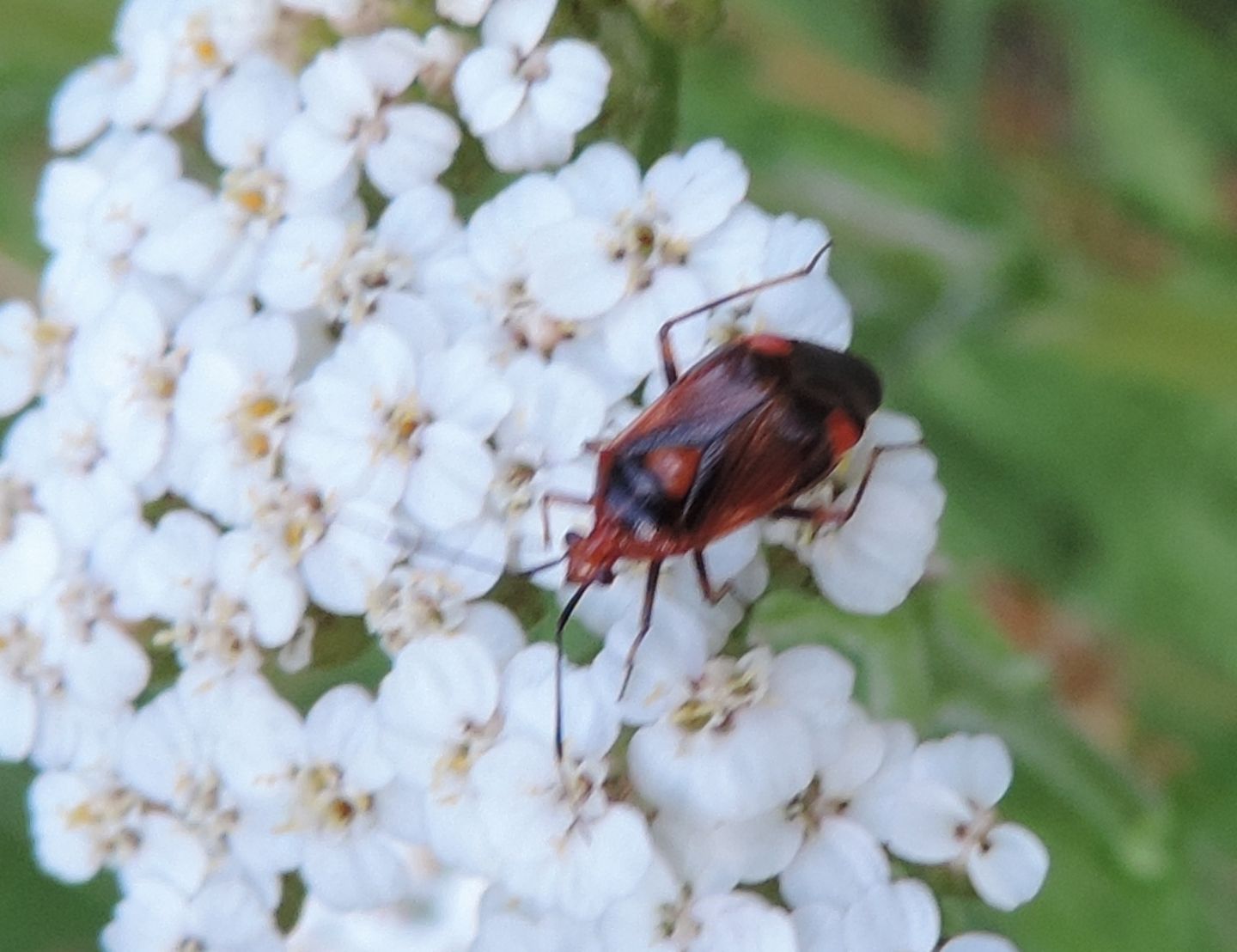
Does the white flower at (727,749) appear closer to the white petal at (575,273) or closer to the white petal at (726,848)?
the white petal at (726,848)

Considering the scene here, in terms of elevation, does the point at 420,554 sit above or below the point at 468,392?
below

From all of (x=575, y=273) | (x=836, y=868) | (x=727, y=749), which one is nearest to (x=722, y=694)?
(x=727, y=749)

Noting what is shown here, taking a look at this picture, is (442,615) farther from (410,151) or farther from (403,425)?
(410,151)

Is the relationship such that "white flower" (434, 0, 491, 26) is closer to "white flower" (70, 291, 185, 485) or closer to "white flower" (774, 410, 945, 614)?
"white flower" (70, 291, 185, 485)

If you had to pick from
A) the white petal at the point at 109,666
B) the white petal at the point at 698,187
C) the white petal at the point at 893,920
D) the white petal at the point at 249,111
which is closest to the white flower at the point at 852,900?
the white petal at the point at 893,920

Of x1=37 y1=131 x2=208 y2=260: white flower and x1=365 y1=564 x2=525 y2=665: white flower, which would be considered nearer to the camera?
x1=365 y1=564 x2=525 y2=665: white flower

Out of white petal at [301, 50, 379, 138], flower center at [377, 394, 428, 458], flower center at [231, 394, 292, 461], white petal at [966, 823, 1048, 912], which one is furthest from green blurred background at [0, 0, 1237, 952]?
white petal at [301, 50, 379, 138]
